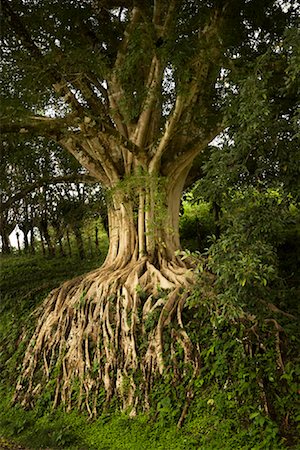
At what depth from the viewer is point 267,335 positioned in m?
5.25

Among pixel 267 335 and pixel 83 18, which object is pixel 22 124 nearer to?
pixel 83 18

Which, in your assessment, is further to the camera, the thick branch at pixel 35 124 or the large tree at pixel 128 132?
the thick branch at pixel 35 124

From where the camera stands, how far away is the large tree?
5832mm

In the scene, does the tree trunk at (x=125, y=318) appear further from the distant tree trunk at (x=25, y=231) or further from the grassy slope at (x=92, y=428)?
the distant tree trunk at (x=25, y=231)

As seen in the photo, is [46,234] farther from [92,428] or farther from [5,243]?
[92,428]

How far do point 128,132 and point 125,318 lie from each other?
323 centimetres

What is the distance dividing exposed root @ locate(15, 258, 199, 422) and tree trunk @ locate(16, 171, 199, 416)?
0.04ft

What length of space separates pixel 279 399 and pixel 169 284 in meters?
2.30

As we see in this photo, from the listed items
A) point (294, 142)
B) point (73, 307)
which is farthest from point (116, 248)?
point (294, 142)

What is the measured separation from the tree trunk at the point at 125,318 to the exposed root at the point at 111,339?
13 mm

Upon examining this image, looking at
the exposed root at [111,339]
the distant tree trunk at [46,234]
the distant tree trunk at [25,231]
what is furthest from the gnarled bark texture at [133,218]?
the distant tree trunk at [25,231]

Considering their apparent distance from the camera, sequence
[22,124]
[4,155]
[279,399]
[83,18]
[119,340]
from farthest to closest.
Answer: [4,155]
[83,18]
[22,124]
[119,340]
[279,399]

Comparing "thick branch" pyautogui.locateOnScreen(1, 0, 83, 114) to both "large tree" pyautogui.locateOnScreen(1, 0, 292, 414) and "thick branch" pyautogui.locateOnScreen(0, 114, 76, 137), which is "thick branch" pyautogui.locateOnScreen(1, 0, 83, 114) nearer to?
"large tree" pyautogui.locateOnScreen(1, 0, 292, 414)

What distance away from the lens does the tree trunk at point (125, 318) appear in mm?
5602
